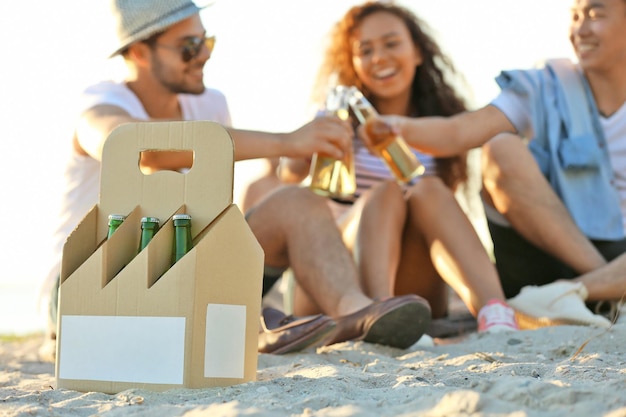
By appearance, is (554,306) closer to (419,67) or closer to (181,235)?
(419,67)

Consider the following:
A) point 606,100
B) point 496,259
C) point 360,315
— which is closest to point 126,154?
point 360,315

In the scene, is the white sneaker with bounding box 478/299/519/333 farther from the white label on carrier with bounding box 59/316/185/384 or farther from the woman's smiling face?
the white label on carrier with bounding box 59/316/185/384

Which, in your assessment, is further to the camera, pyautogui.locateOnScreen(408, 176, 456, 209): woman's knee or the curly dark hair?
the curly dark hair

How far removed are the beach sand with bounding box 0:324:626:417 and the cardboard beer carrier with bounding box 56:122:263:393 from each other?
2.3 inches

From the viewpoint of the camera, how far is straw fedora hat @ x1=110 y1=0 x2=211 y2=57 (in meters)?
3.18

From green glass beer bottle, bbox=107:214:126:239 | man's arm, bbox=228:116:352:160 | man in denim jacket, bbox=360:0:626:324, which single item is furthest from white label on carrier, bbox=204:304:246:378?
man in denim jacket, bbox=360:0:626:324

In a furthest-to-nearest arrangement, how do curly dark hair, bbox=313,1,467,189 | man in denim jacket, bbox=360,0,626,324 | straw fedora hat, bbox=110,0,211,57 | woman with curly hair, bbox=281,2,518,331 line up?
curly dark hair, bbox=313,1,467,189 → straw fedora hat, bbox=110,0,211,57 → man in denim jacket, bbox=360,0,626,324 → woman with curly hair, bbox=281,2,518,331

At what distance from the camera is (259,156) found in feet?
8.65

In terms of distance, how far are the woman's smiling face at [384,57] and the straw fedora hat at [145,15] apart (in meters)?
0.67

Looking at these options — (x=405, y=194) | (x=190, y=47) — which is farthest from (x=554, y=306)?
(x=190, y=47)

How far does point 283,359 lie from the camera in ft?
7.41

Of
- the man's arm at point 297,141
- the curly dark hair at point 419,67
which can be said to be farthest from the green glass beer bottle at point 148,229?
the curly dark hair at point 419,67

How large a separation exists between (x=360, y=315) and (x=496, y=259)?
3.38 ft

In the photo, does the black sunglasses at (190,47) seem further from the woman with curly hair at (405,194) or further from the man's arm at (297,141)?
the man's arm at (297,141)
